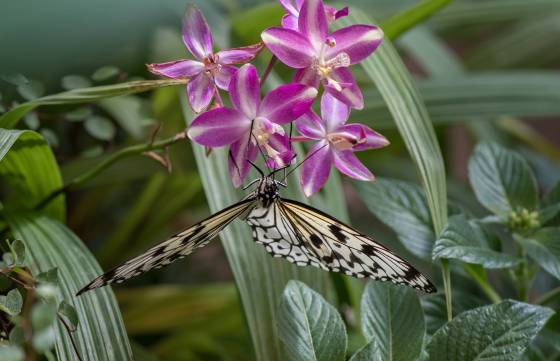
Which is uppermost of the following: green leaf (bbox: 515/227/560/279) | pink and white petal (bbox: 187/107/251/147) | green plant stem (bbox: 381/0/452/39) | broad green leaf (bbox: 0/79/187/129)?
green plant stem (bbox: 381/0/452/39)

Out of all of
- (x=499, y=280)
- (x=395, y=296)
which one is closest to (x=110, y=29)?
(x=395, y=296)

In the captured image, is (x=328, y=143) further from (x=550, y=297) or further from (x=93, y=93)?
(x=550, y=297)

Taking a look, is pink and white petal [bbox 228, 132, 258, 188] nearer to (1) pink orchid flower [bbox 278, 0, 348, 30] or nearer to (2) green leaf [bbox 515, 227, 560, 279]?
(1) pink orchid flower [bbox 278, 0, 348, 30]

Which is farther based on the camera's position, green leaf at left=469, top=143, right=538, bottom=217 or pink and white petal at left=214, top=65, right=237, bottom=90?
green leaf at left=469, top=143, right=538, bottom=217

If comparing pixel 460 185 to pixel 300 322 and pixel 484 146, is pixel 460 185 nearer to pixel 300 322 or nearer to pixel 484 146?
pixel 484 146

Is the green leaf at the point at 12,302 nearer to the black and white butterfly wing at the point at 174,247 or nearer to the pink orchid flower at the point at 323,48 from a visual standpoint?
the black and white butterfly wing at the point at 174,247

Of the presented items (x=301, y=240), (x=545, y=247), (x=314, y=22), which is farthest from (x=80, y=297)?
(x=545, y=247)

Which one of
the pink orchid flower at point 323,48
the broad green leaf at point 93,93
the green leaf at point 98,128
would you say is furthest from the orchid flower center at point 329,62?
the green leaf at point 98,128

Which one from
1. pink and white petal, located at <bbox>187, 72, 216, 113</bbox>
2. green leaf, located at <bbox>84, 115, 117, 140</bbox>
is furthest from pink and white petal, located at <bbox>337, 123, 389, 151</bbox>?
green leaf, located at <bbox>84, 115, 117, 140</bbox>
